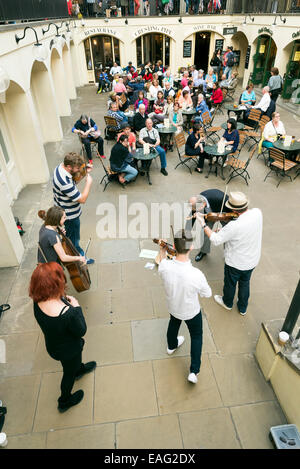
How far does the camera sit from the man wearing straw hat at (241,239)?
3.39m

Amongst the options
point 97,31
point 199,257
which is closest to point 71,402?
point 199,257

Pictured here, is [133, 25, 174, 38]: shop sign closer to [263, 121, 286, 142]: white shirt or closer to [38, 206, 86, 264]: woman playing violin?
[263, 121, 286, 142]: white shirt

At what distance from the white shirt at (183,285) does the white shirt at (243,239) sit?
0.86 m

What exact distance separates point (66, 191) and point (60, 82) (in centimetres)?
972

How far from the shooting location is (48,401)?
3.21 meters

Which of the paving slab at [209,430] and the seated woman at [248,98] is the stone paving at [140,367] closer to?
the paving slab at [209,430]

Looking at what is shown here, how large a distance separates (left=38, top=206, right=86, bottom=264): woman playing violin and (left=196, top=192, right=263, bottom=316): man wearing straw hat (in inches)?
68.2

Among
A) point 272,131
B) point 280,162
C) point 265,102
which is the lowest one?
point 280,162

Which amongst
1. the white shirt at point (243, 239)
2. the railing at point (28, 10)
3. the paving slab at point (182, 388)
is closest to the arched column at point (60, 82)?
the railing at point (28, 10)

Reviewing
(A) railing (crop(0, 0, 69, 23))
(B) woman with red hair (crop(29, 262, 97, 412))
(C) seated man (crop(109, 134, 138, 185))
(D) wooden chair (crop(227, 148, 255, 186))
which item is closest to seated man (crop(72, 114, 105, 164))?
(C) seated man (crop(109, 134, 138, 185))

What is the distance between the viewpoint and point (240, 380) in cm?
338

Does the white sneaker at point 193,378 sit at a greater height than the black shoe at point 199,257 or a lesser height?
greater

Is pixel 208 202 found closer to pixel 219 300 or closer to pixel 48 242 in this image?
pixel 219 300

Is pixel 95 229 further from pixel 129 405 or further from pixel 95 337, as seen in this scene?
pixel 129 405
